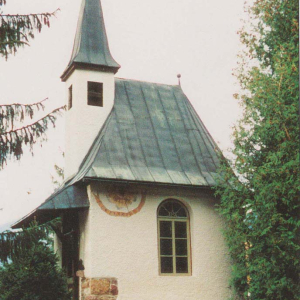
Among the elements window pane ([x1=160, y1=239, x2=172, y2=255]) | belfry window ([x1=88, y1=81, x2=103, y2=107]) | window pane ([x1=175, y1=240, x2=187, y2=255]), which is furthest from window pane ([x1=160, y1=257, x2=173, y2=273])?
belfry window ([x1=88, y1=81, x2=103, y2=107])

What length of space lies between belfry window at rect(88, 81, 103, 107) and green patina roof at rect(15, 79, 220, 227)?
1.56ft

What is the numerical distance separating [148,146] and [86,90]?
233 centimetres

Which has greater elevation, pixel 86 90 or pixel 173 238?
pixel 86 90

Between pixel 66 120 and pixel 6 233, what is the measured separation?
5966mm

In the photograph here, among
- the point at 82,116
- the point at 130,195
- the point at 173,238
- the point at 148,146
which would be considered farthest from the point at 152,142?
the point at 173,238

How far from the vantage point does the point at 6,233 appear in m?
10.8

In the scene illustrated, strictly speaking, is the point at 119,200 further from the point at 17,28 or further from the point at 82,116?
the point at 17,28

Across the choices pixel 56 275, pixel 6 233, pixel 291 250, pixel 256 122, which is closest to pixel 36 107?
pixel 6 233

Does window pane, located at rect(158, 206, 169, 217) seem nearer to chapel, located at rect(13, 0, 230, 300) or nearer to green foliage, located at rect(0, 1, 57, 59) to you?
chapel, located at rect(13, 0, 230, 300)

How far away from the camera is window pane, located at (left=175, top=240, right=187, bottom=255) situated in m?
14.2

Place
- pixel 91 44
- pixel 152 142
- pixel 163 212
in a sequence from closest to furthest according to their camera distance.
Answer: pixel 163 212
pixel 152 142
pixel 91 44

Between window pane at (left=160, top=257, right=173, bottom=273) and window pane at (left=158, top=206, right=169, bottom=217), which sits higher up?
window pane at (left=158, top=206, right=169, bottom=217)

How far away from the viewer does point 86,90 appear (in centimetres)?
1547

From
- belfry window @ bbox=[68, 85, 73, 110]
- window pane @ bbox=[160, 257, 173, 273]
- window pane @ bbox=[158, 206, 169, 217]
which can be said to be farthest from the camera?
belfry window @ bbox=[68, 85, 73, 110]
